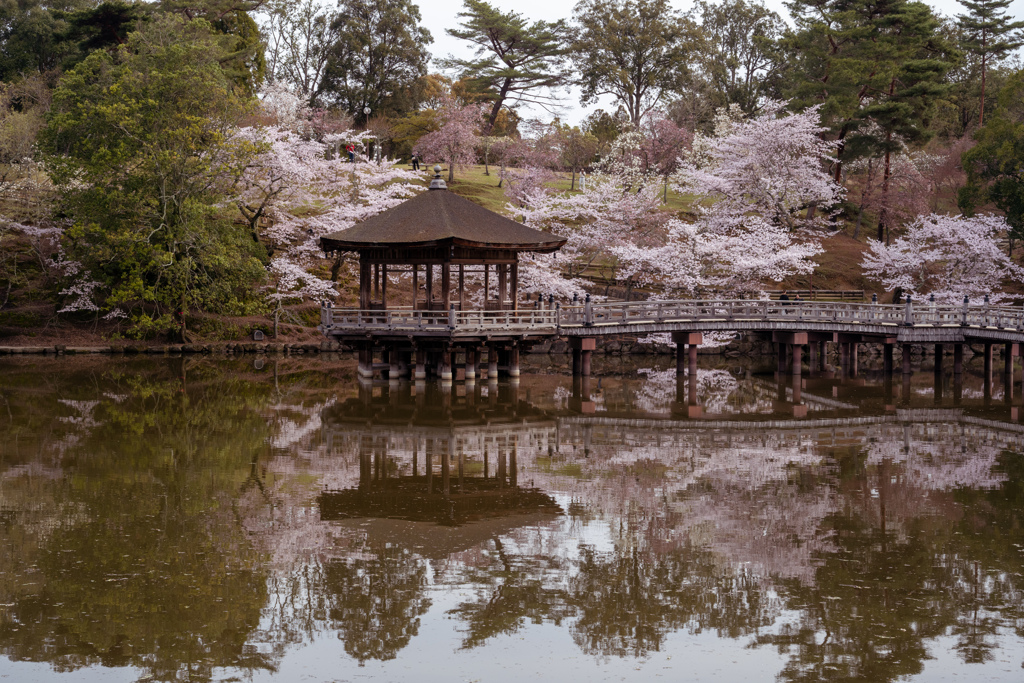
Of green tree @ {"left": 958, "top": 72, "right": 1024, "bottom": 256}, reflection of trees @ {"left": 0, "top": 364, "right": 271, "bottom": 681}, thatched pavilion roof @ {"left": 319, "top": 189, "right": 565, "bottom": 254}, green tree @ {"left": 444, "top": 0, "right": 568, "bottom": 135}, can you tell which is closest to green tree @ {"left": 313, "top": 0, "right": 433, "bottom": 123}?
green tree @ {"left": 444, "top": 0, "right": 568, "bottom": 135}

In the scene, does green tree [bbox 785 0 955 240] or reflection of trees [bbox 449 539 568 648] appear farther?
green tree [bbox 785 0 955 240]

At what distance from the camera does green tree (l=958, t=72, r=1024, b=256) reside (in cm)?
4453

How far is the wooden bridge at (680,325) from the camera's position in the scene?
30438 millimetres

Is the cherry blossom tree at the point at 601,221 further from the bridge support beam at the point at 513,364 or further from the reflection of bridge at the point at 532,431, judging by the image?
the reflection of bridge at the point at 532,431

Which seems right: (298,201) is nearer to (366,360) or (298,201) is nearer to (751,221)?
(366,360)

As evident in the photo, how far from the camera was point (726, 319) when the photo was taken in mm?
33938

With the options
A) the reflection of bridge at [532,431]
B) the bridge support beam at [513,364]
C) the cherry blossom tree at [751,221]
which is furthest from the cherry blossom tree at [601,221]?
the reflection of bridge at [532,431]

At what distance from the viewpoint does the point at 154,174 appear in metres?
38.2

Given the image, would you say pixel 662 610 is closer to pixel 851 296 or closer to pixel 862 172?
pixel 851 296

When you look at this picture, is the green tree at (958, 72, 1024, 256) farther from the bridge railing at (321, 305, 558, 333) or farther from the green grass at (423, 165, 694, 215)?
the bridge railing at (321, 305, 558, 333)

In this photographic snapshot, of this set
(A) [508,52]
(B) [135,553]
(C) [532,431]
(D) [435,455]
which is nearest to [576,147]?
(A) [508,52]

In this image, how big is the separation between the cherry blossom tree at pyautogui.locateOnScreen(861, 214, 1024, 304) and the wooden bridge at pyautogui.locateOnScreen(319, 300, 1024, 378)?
773 centimetres

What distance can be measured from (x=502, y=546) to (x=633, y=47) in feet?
203

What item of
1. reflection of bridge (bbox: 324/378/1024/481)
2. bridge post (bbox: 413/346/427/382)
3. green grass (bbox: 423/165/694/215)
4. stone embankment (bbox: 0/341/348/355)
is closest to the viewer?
reflection of bridge (bbox: 324/378/1024/481)
